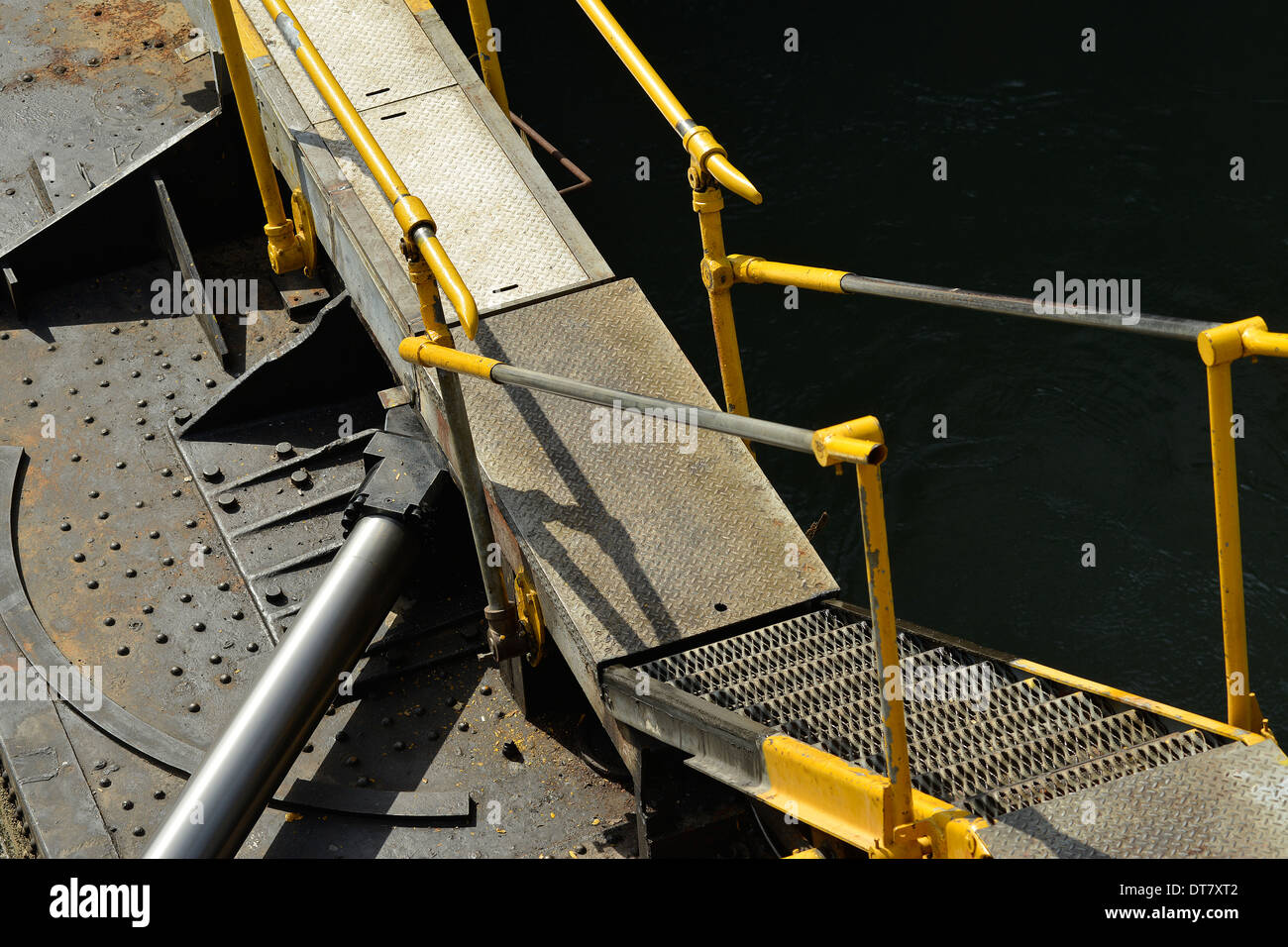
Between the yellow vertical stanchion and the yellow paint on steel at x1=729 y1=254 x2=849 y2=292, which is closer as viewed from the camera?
the yellow vertical stanchion

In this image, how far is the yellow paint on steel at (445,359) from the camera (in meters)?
6.04

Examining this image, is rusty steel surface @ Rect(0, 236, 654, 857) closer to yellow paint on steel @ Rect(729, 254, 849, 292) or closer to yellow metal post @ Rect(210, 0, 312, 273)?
yellow metal post @ Rect(210, 0, 312, 273)

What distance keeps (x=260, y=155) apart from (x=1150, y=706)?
6785mm

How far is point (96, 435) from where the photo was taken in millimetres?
9336

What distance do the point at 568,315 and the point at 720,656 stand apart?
2.34 meters

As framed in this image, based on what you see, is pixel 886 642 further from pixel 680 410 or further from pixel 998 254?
pixel 998 254

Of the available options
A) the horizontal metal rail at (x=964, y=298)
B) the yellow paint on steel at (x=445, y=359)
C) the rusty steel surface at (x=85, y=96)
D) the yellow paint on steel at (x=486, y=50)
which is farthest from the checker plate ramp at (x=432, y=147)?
the horizontal metal rail at (x=964, y=298)

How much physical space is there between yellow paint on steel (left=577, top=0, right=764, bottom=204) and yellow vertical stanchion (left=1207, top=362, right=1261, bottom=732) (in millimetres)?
1918

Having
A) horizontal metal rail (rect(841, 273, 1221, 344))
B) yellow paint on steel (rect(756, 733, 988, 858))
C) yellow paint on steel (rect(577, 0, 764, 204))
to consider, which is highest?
yellow paint on steel (rect(577, 0, 764, 204))

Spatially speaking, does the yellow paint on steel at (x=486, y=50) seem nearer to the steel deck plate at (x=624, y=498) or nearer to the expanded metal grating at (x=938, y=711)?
the steel deck plate at (x=624, y=498)

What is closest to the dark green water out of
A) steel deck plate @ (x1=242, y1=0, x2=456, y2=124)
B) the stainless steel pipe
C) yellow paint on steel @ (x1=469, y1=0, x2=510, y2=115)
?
yellow paint on steel @ (x1=469, y1=0, x2=510, y2=115)

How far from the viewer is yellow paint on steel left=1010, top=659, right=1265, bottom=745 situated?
504 cm

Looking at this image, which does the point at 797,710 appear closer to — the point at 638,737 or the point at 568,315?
the point at 638,737

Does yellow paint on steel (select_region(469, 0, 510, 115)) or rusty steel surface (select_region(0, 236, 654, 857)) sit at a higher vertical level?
yellow paint on steel (select_region(469, 0, 510, 115))
